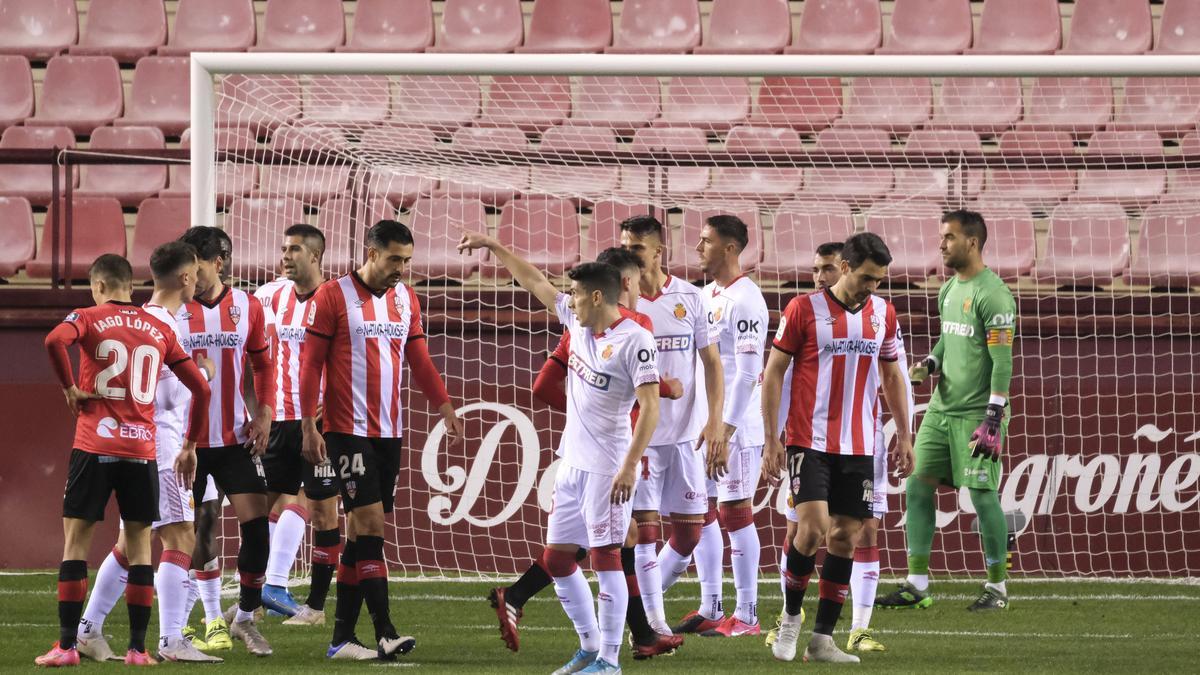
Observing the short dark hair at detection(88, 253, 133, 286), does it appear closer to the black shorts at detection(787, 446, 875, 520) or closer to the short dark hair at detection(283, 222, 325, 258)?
the short dark hair at detection(283, 222, 325, 258)

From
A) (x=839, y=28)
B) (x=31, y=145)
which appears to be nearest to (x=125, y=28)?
(x=31, y=145)

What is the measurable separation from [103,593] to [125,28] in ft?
29.0

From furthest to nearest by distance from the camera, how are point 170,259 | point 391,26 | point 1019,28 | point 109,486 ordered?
point 391,26
point 1019,28
point 170,259
point 109,486

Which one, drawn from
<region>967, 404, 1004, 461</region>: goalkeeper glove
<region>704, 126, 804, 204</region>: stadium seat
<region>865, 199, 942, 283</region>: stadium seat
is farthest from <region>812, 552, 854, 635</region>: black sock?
<region>704, 126, 804, 204</region>: stadium seat

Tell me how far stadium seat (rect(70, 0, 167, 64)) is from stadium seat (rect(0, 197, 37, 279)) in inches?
90.5

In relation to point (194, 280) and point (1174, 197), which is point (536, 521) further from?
point (1174, 197)

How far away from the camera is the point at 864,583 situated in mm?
7262

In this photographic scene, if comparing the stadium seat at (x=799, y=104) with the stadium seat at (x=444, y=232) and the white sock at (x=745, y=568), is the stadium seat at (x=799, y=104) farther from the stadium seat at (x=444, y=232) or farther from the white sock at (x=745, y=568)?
the white sock at (x=745, y=568)

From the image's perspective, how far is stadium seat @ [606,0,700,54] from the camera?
1370cm

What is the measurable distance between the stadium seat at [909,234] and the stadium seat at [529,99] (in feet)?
8.34

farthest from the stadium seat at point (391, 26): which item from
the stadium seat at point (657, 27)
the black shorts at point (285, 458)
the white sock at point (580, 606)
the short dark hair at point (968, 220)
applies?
the white sock at point (580, 606)

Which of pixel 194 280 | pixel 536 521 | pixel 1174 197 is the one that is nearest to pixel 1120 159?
pixel 1174 197

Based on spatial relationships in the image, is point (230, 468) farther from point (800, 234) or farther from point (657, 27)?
point (657, 27)

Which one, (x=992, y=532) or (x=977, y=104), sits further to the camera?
(x=977, y=104)
